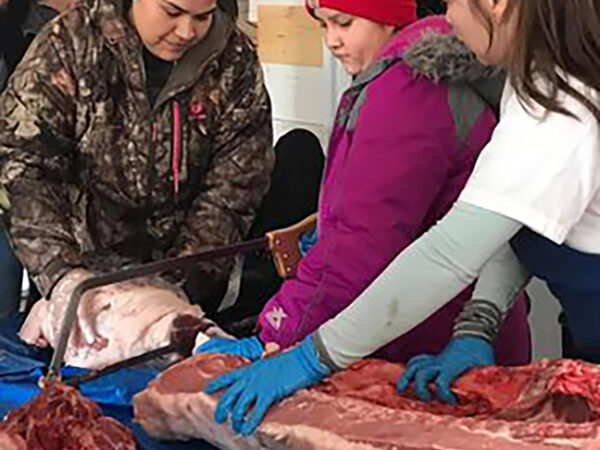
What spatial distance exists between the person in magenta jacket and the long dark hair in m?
0.29

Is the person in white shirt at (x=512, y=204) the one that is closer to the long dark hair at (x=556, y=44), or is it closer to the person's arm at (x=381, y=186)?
the long dark hair at (x=556, y=44)

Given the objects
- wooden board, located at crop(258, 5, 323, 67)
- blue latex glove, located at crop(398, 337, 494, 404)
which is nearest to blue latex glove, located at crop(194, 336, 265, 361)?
blue latex glove, located at crop(398, 337, 494, 404)

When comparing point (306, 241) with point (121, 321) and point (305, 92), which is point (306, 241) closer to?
point (121, 321)

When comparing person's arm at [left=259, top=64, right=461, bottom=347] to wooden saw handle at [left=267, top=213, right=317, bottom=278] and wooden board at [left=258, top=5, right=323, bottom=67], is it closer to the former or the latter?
wooden saw handle at [left=267, top=213, right=317, bottom=278]

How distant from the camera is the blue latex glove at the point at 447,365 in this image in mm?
1105

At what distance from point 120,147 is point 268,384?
2.73 feet

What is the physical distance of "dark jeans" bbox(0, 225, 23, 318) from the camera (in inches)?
79.2

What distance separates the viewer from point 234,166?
1.88m

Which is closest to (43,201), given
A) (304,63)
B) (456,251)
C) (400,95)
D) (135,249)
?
(135,249)

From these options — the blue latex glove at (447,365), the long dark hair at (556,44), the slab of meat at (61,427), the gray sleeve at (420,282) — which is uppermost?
the long dark hair at (556,44)

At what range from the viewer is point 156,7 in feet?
5.69

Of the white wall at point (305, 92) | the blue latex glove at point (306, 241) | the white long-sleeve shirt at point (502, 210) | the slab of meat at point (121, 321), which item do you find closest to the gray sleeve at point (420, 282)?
the white long-sleeve shirt at point (502, 210)

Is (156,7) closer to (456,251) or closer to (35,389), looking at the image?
(35,389)

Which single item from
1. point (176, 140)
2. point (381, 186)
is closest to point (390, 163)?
point (381, 186)
